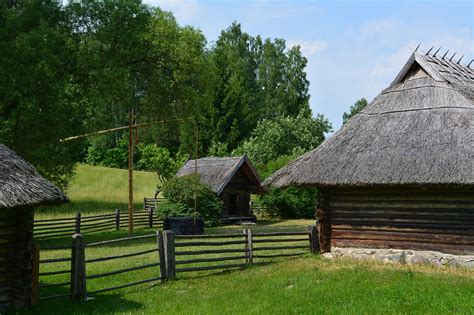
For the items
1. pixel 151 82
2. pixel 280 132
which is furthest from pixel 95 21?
pixel 280 132

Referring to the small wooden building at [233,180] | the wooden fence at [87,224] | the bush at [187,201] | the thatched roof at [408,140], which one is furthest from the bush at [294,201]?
the thatched roof at [408,140]

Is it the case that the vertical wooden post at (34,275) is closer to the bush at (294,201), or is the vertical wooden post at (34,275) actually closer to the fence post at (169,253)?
the fence post at (169,253)

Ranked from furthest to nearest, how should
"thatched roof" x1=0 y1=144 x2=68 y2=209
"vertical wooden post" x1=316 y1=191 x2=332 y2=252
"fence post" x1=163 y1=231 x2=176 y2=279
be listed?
"vertical wooden post" x1=316 y1=191 x2=332 y2=252, "fence post" x1=163 y1=231 x2=176 y2=279, "thatched roof" x1=0 y1=144 x2=68 y2=209

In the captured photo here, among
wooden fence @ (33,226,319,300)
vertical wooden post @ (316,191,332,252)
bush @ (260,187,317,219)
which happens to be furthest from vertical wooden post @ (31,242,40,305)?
bush @ (260,187,317,219)

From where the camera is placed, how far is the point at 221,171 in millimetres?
34844

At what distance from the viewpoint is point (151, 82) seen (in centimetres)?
3253

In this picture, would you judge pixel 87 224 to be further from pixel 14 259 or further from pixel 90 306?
pixel 90 306

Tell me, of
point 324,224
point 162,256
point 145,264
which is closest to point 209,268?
point 162,256

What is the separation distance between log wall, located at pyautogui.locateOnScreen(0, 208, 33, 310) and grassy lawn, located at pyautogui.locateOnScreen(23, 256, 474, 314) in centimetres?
50

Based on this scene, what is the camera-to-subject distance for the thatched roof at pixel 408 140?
15641mm

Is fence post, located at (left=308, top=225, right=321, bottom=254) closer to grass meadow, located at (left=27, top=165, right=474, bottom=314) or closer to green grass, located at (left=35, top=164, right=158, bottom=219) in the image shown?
grass meadow, located at (left=27, top=165, right=474, bottom=314)

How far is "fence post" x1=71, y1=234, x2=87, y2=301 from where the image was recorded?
12672 mm

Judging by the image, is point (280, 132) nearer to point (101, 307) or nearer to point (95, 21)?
point (95, 21)

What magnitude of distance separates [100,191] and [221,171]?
17957mm
